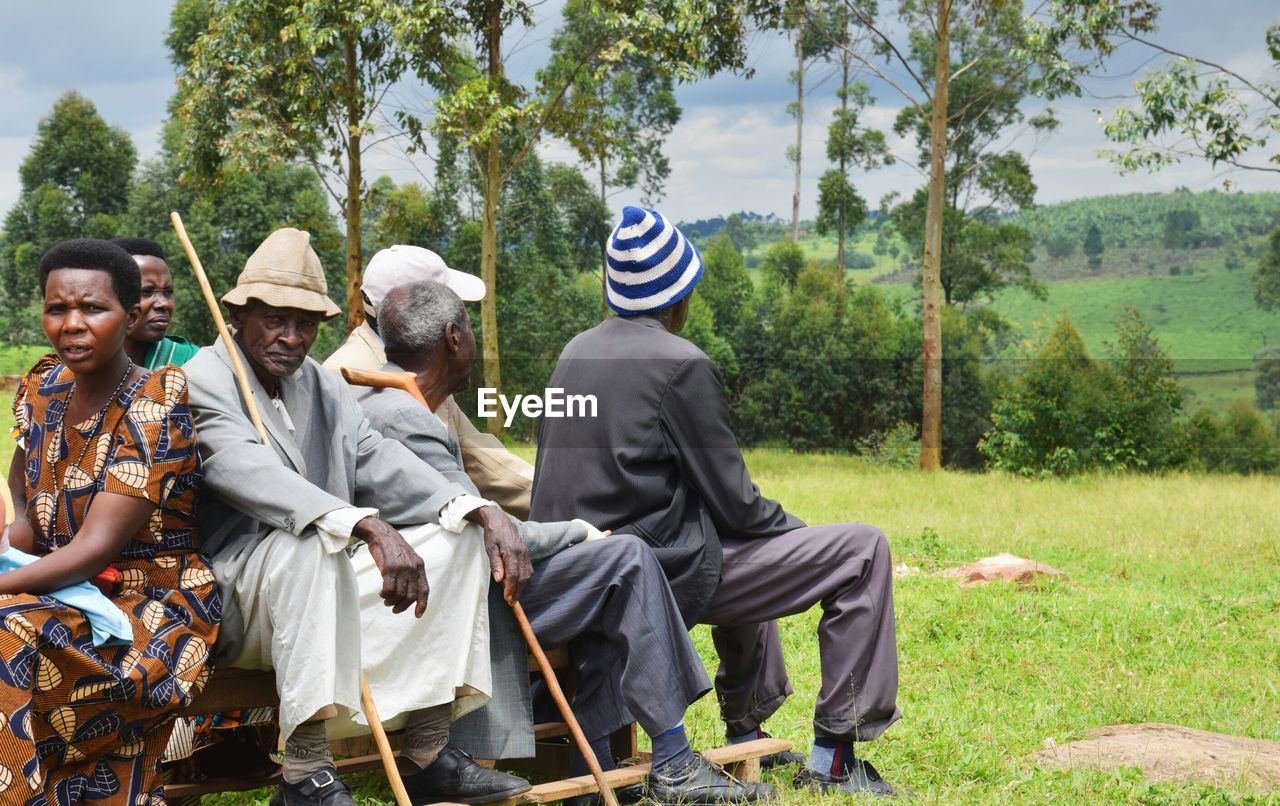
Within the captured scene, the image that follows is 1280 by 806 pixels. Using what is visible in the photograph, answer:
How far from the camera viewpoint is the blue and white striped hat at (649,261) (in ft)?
13.5

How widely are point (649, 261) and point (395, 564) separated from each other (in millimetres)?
1437

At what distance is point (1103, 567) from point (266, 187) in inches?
1044

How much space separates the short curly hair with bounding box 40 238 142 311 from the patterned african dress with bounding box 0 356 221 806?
22 centimetres

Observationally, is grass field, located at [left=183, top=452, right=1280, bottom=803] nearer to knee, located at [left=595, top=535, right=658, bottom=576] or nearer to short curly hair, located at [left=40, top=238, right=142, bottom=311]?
knee, located at [left=595, top=535, right=658, bottom=576]

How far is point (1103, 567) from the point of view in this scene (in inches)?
384

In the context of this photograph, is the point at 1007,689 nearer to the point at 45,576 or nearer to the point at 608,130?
the point at 45,576

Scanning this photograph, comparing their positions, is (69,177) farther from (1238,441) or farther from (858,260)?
(1238,441)

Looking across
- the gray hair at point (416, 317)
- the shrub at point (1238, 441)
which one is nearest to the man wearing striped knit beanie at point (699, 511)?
the gray hair at point (416, 317)

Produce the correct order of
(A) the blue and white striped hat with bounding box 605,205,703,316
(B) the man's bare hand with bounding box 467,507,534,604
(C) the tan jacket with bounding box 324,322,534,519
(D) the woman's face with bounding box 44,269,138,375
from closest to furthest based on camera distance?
(D) the woman's face with bounding box 44,269,138,375, (B) the man's bare hand with bounding box 467,507,534,604, (A) the blue and white striped hat with bounding box 605,205,703,316, (C) the tan jacket with bounding box 324,322,534,519

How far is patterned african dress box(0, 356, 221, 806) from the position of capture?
2828 millimetres

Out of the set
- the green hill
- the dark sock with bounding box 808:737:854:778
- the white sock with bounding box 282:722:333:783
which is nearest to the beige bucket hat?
the white sock with bounding box 282:722:333:783

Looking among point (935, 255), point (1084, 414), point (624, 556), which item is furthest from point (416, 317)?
point (935, 255)

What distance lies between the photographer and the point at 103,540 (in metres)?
2.97

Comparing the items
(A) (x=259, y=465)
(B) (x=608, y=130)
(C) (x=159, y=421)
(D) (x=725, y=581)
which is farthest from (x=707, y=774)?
(B) (x=608, y=130)
